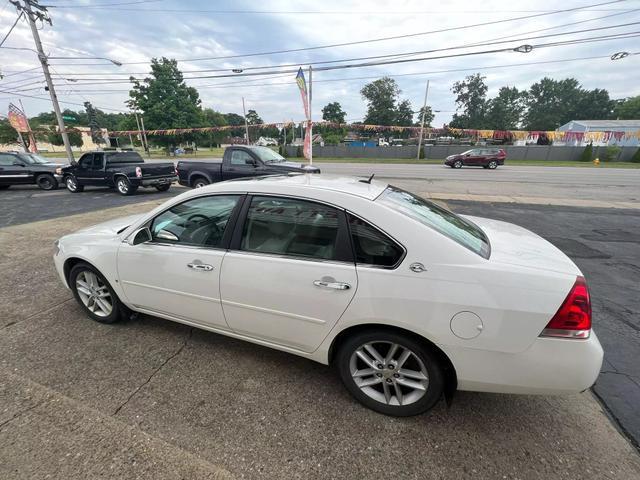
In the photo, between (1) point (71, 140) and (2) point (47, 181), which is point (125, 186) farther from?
(1) point (71, 140)

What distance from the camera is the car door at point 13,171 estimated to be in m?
12.7

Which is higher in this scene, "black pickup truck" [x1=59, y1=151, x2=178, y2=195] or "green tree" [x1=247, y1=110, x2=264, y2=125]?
"green tree" [x1=247, y1=110, x2=264, y2=125]

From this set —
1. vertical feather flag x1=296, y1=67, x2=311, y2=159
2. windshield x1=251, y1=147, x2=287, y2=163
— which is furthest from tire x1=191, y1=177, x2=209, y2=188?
vertical feather flag x1=296, y1=67, x2=311, y2=159

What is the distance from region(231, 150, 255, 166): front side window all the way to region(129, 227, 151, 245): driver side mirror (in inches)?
288

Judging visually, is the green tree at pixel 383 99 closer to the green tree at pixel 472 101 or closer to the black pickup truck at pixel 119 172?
the green tree at pixel 472 101

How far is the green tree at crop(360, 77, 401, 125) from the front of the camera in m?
72.8

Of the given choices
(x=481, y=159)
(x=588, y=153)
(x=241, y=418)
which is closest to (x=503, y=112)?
(x=588, y=153)

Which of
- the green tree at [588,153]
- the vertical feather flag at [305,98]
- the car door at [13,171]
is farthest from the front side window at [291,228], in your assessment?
the green tree at [588,153]

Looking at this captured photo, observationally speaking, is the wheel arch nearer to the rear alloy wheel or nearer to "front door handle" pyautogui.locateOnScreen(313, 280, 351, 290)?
"front door handle" pyautogui.locateOnScreen(313, 280, 351, 290)

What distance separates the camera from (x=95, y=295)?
310 centimetres

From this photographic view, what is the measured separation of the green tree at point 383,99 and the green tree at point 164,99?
1769 inches

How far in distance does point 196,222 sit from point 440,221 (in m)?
2.06

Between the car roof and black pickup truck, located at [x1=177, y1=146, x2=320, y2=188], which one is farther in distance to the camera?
black pickup truck, located at [x1=177, y1=146, x2=320, y2=188]

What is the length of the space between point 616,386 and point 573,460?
99 centimetres
